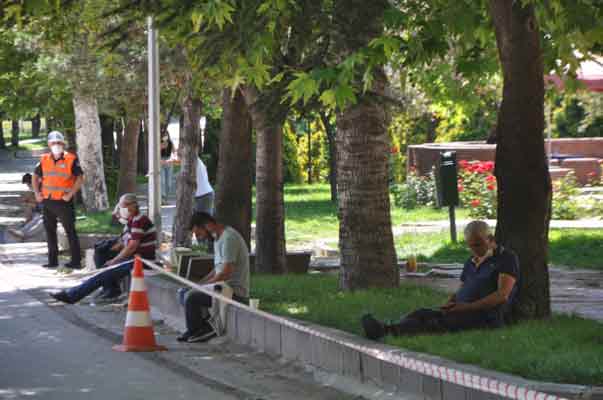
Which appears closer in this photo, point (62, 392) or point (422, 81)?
point (62, 392)

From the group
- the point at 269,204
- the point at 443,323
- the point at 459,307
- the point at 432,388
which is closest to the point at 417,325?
the point at 443,323

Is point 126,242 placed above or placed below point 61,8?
below

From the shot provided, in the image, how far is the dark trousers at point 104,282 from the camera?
1484cm

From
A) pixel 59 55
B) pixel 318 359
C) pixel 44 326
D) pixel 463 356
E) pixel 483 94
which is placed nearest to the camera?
pixel 463 356

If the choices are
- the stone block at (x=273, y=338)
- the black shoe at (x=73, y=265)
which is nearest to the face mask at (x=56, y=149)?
the black shoe at (x=73, y=265)

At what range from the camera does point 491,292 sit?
10.5 m

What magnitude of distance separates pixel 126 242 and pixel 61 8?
3089mm

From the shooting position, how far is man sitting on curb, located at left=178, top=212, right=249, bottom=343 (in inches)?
486

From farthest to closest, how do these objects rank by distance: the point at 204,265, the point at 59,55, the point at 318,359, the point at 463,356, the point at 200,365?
the point at 59,55 → the point at 204,265 → the point at 200,365 → the point at 318,359 → the point at 463,356

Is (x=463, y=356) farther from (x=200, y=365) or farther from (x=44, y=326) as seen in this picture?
(x=44, y=326)

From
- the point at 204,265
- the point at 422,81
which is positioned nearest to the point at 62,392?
the point at 204,265

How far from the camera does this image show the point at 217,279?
12.5 metres

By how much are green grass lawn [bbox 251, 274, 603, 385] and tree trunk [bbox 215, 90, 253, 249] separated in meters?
4.09

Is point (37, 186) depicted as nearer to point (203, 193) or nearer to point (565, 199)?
point (203, 193)
